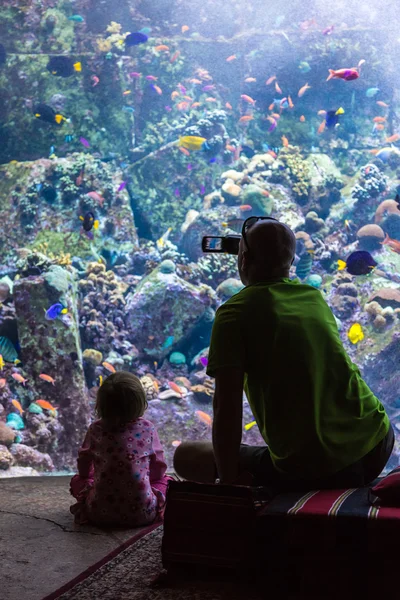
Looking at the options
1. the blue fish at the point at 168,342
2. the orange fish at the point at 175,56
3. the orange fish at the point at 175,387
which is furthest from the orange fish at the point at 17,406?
the orange fish at the point at 175,56

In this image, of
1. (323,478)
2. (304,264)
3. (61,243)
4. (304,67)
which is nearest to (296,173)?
(304,264)

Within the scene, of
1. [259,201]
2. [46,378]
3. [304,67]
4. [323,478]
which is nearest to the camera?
[323,478]

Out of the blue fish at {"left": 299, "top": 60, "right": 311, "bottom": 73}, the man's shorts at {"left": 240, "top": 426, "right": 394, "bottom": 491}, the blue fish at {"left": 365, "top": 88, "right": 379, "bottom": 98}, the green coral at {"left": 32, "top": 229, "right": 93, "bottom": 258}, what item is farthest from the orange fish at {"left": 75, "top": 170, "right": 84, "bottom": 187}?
the man's shorts at {"left": 240, "top": 426, "right": 394, "bottom": 491}

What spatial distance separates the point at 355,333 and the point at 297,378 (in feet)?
19.0

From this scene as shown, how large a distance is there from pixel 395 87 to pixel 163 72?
402 cm

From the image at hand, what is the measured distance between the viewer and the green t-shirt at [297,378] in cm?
195

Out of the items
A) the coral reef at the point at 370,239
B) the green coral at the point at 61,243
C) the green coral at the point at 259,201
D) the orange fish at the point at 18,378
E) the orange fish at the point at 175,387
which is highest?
the green coral at the point at 259,201

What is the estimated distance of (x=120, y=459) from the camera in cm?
270

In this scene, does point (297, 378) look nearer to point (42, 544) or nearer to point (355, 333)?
point (42, 544)

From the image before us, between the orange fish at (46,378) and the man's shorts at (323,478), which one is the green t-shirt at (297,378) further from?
the orange fish at (46,378)

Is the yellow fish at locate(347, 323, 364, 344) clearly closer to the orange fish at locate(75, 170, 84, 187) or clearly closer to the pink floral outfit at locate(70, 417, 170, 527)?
the orange fish at locate(75, 170, 84, 187)

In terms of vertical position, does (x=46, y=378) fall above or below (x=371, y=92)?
below

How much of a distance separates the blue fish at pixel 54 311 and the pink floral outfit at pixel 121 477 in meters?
3.73

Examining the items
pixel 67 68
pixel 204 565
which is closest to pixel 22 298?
pixel 67 68
